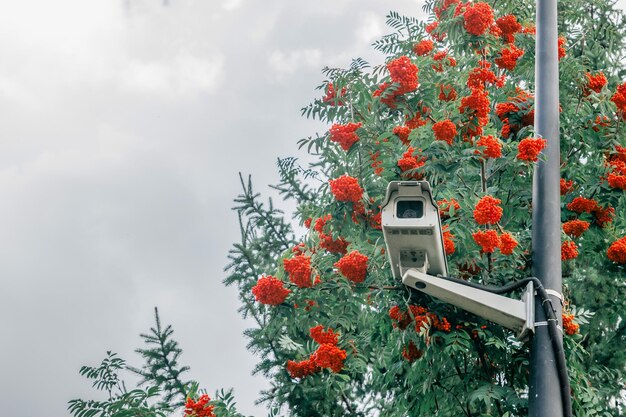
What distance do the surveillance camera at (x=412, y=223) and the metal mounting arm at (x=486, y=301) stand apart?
89 mm

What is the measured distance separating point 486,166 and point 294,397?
2.43m

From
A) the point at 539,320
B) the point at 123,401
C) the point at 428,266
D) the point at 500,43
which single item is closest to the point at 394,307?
the point at 428,266

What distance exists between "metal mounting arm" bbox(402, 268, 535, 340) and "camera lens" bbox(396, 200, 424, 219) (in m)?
0.34

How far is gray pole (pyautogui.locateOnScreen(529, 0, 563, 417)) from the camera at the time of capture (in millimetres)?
4352

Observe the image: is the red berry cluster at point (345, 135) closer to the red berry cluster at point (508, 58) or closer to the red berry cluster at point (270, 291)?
the red berry cluster at point (270, 291)

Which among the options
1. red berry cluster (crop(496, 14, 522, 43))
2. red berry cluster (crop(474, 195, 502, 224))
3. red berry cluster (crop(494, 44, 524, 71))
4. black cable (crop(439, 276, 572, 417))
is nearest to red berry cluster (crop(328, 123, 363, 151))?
red berry cluster (crop(494, 44, 524, 71))

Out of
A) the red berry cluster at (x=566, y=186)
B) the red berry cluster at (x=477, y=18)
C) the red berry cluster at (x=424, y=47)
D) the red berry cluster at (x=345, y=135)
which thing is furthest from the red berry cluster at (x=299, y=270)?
the red berry cluster at (x=424, y=47)

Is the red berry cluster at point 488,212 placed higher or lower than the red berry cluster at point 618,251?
higher

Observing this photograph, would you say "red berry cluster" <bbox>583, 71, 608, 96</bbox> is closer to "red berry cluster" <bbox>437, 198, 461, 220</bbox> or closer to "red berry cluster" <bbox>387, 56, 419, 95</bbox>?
"red berry cluster" <bbox>387, 56, 419, 95</bbox>

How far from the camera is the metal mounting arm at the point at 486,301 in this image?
4625 mm

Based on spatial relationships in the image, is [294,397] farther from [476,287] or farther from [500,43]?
[500,43]

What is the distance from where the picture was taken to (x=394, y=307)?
6.05 m

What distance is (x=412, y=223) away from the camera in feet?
15.2

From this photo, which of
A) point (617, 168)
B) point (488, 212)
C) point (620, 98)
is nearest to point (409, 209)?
point (488, 212)
